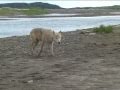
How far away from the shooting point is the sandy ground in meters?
11.5

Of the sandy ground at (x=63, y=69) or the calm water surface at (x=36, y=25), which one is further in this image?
the calm water surface at (x=36, y=25)

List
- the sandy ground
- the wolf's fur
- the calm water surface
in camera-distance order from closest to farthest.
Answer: the sandy ground, the wolf's fur, the calm water surface

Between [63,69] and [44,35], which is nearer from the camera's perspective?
[63,69]

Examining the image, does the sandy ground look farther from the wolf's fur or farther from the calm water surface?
the calm water surface

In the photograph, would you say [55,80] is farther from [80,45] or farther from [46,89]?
[80,45]

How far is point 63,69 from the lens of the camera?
14.1 meters

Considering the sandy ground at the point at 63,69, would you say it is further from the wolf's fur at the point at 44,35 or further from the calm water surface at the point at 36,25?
the calm water surface at the point at 36,25

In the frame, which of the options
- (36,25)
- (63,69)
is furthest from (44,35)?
(36,25)

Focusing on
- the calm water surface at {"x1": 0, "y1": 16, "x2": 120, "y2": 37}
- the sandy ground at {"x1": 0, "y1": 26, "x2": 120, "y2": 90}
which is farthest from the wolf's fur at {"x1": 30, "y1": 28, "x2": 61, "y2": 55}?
the calm water surface at {"x1": 0, "y1": 16, "x2": 120, "y2": 37}

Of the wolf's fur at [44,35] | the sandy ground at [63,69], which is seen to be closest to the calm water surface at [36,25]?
the sandy ground at [63,69]

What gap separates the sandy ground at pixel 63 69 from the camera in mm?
11477

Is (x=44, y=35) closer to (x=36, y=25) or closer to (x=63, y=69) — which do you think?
(x=63, y=69)

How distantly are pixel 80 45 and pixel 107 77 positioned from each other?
32.8 ft

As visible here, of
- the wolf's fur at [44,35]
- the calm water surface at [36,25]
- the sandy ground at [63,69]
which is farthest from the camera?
the calm water surface at [36,25]
